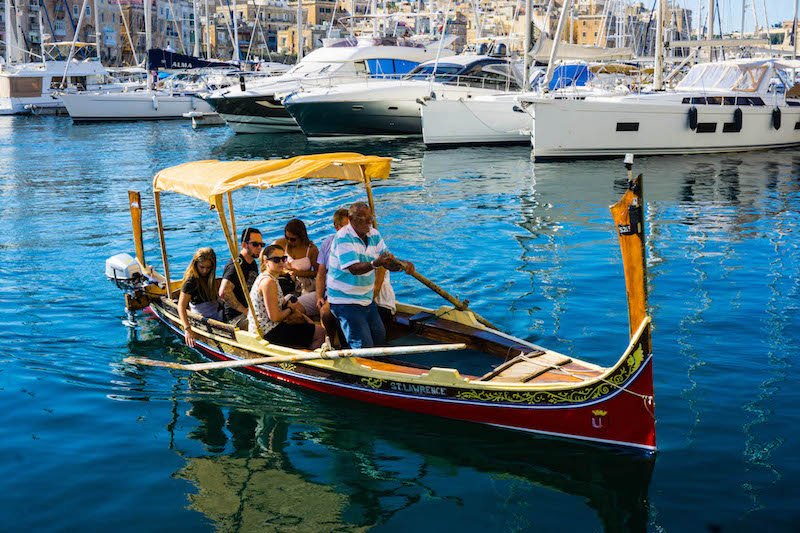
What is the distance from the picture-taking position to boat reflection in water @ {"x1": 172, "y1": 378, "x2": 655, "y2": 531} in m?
7.64

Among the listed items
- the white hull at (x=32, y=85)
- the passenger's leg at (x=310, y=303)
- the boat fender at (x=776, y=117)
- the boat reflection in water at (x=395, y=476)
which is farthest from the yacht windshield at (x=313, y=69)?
the boat reflection in water at (x=395, y=476)

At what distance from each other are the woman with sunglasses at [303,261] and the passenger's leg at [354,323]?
4.49 feet

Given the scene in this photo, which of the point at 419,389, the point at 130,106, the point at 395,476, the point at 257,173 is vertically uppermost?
the point at 130,106

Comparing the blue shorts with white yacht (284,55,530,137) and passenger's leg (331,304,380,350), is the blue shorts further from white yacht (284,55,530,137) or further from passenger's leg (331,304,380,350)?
white yacht (284,55,530,137)

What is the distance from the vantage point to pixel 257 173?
33.7 feet

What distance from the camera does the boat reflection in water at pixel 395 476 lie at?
764cm

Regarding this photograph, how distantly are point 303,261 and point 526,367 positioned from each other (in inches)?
137

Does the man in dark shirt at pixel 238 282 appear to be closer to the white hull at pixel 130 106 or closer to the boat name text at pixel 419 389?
the boat name text at pixel 419 389

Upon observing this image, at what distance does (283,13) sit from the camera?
151625mm

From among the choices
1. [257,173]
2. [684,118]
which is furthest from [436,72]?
[257,173]

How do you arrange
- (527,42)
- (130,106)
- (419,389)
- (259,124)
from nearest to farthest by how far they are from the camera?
(419,389) < (527,42) < (259,124) < (130,106)

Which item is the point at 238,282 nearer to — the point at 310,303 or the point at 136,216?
the point at 310,303

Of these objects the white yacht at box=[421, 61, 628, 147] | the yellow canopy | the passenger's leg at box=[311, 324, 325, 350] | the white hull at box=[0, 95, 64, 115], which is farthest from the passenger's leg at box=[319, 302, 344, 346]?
the white hull at box=[0, 95, 64, 115]

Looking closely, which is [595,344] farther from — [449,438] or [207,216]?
[207,216]
